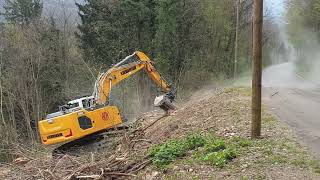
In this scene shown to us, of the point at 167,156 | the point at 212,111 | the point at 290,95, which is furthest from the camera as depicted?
the point at 290,95

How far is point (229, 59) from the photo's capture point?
53281mm

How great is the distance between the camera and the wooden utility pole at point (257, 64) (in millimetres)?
11461

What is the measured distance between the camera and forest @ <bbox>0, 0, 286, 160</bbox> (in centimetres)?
4062

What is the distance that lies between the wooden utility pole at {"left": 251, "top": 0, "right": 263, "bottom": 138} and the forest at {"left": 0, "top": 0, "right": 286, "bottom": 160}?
2360cm

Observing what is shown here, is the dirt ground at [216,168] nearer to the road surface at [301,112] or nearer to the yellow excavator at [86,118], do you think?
the road surface at [301,112]

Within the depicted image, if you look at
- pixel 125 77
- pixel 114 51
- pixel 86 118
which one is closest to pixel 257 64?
pixel 86 118

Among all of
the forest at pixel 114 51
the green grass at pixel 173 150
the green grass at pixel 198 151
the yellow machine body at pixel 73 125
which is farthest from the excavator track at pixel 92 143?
the forest at pixel 114 51

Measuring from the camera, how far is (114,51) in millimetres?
45312

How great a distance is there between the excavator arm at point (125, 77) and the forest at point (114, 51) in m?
10.9

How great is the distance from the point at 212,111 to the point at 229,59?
3623 cm

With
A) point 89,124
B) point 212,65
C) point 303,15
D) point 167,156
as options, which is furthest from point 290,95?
point 303,15

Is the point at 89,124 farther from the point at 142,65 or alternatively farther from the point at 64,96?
the point at 64,96

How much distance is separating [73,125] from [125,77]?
14.6 feet

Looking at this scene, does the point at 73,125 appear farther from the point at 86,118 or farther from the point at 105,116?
the point at 105,116
